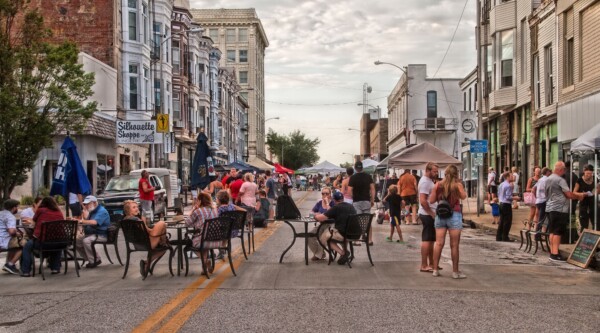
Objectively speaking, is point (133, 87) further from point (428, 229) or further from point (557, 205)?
point (428, 229)

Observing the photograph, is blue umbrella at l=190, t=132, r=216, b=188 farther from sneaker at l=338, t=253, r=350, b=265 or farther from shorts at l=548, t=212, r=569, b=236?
shorts at l=548, t=212, r=569, b=236

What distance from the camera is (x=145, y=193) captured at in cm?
2388

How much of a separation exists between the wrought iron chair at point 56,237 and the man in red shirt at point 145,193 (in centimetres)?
1110

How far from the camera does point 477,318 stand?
27.2 ft

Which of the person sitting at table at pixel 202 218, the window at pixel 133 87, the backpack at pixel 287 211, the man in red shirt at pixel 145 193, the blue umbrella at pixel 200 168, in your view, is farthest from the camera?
the window at pixel 133 87

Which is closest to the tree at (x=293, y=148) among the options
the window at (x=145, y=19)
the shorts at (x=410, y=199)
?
the window at (x=145, y=19)

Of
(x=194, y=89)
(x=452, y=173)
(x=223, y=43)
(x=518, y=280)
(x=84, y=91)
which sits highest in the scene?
(x=223, y=43)

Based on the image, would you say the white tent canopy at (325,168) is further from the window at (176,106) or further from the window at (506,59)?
Result: the window at (506,59)

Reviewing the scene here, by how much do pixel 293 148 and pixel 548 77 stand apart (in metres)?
104

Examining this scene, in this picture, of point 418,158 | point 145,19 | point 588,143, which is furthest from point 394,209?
point 145,19

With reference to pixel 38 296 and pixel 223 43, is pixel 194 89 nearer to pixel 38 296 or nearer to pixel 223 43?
pixel 38 296

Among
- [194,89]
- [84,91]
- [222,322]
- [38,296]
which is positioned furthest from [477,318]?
[194,89]

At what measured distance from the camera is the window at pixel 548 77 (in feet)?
96.9

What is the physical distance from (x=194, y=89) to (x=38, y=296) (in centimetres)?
A: 4940
